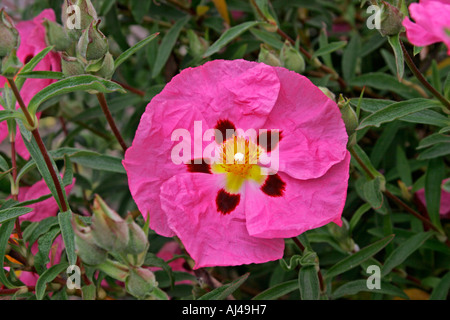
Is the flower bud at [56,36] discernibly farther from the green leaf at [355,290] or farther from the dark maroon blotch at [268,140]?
the green leaf at [355,290]

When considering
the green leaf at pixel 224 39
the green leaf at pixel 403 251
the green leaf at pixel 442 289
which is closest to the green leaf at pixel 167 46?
the green leaf at pixel 224 39

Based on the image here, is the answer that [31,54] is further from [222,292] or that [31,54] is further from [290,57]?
[222,292]

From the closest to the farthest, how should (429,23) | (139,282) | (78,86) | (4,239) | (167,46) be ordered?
(429,23) < (139,282) < (78,86) < (4,239) < (167,46)

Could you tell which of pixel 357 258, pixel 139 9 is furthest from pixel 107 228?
pixel 139 9

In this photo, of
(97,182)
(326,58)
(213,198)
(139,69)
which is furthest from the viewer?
(139,69)

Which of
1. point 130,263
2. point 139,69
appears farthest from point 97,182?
point 130,263
